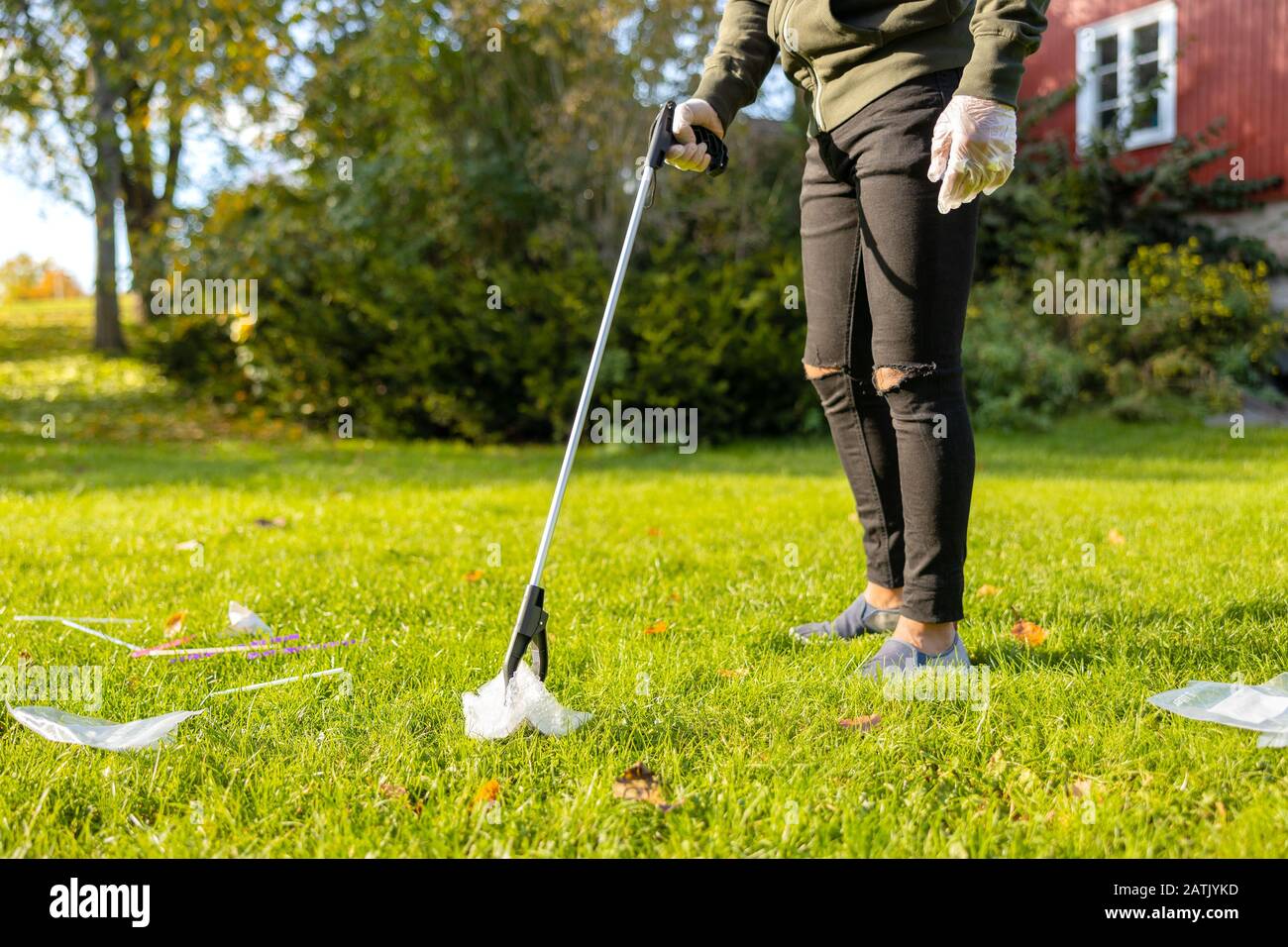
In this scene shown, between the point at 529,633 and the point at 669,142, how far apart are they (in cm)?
114

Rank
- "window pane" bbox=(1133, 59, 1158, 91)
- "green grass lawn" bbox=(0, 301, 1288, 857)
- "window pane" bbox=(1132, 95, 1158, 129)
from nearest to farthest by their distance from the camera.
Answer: "green grass lawn" bbox=(0, 301, 1288, 857) < "window pane" bbox=(1132, 95, 1158, 129) < "window pane" bbox=(1133, 59, 1158, 91)

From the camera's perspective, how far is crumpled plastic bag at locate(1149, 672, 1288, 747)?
1910 mm

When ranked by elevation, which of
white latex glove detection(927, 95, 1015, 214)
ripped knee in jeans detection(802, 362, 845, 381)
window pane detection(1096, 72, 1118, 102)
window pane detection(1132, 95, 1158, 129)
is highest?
window pane detection(1096, 72, 1118, 102)

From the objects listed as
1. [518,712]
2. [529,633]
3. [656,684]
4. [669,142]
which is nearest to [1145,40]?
[669,142]

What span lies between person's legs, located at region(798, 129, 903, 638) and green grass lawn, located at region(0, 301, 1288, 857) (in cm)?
19

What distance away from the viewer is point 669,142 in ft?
7.93

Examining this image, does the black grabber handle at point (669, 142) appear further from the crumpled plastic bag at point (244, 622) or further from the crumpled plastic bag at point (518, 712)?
the crumpled plastic bag at point (244, 622)

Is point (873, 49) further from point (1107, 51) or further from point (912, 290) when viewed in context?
point (1107, 51)

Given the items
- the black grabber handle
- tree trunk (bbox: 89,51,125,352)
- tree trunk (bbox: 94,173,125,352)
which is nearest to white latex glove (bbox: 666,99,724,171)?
the black grabber handle

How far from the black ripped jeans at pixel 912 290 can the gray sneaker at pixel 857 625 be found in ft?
1.11

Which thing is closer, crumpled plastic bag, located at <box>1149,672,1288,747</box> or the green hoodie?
crumpled plastic bag, located at <box>1149,672,1288,747</box>

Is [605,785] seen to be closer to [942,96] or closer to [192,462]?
[942,96]

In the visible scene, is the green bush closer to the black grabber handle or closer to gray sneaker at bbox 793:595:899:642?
gray sneaker at bbox 793:595:899:642
